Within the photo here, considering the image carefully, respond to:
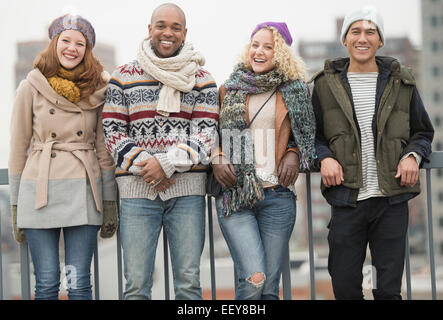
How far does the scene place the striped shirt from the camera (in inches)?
116

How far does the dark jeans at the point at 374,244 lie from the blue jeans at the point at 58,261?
133cm

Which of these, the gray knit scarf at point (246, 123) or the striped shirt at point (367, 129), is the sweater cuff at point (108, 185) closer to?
the gray knit scarf at point (246, 123)

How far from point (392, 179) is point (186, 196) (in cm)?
111

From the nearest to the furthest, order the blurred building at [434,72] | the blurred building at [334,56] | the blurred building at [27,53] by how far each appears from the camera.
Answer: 1. the blurred building at [434,72]
2. the blurred building at [27,53]
3. the blurred building at [334,56]

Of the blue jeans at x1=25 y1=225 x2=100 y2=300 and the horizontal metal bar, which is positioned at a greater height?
the horizontal metal bar

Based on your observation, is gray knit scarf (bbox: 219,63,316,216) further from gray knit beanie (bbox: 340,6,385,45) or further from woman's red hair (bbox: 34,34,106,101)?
woman's red hair (bbox: 34,34,106,101)

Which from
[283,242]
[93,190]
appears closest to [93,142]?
[93,190]

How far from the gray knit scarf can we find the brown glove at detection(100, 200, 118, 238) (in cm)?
64

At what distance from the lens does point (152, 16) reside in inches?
116

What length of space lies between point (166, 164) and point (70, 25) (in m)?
0.95

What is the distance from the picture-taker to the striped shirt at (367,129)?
2.94 m

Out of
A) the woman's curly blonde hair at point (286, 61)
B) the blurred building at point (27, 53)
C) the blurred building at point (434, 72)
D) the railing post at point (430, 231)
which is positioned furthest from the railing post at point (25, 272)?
the blurred building at point (434, 72)

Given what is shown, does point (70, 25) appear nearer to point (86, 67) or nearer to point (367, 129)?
point (86, 67)

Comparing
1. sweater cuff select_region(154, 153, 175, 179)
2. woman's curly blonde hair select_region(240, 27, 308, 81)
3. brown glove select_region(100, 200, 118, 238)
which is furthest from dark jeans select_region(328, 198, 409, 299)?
brown glove select_region(100, 200, 118, 238)
